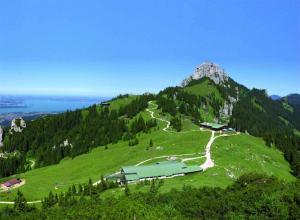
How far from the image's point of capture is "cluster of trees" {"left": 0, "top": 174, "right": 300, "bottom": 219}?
7388 centimetres

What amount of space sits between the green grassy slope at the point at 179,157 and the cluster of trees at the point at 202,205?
1471cm

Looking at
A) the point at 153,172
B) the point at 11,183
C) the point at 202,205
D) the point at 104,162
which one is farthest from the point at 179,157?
the point at 11,183

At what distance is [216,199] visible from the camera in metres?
84.9

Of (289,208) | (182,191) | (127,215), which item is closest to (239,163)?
(182,191)

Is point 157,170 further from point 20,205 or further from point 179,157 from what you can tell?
point 20,205

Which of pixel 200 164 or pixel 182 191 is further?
pixel 200 164

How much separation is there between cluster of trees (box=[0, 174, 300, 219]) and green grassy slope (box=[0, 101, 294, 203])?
14709 mm

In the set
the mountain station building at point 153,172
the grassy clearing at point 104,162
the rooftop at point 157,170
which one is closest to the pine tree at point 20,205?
the grassy clearing at point 104,162

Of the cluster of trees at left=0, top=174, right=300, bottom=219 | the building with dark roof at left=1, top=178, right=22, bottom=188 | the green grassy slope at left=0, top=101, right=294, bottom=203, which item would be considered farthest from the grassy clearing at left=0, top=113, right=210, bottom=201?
the cluster of trees at left=0, top=174, right=300, bottom=219

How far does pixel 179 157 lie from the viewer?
14400 cm

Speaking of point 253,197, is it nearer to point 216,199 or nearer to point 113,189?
point 216,199

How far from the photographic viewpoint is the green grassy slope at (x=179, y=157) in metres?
118

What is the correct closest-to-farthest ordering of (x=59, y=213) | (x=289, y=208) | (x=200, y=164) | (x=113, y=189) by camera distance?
(x=289, y=208)
(x=59, y=213)
(x=113, y=189)
(x=200, y=164)

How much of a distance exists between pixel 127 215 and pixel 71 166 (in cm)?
10602
